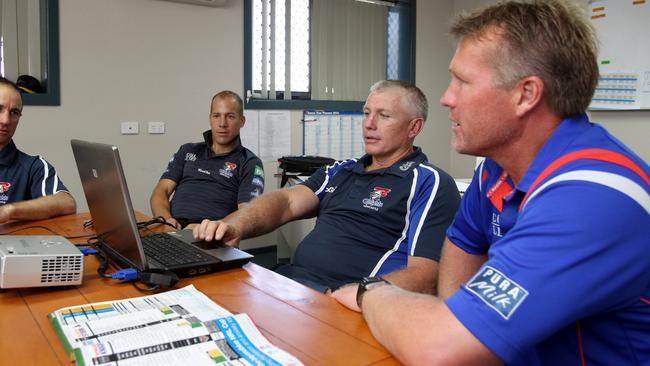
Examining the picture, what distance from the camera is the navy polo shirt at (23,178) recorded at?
225cm

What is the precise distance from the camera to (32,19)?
3270 millimetres

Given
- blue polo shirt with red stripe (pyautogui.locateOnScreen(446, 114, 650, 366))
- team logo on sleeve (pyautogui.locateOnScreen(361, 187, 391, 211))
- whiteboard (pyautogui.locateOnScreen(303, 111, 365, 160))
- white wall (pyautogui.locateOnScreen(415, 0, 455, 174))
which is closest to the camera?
blue polo shirt with red stripe (pyautogui.locateOnScreen(446, 114, 650, 366))

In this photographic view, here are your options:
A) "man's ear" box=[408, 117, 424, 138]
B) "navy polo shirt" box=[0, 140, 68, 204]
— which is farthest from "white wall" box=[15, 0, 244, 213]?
"man's ear" box=[408, 117, 424, 138]

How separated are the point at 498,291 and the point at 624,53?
350cm

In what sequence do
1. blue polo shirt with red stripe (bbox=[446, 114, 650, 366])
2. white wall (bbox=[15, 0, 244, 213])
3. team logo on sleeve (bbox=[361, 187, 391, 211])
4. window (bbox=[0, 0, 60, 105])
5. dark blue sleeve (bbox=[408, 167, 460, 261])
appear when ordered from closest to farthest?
blue polo shirt with red stripe (bbox=[446, 114, 650, 366]), dark blue sleeve (bbox=[408, 167, 460, 261]), team logo on sleeve (bbox=[361, 187, 391, 211]), window (bbox=[0, 0, 60, 105]), white wall (bbox=[15, 0, 244, 213])

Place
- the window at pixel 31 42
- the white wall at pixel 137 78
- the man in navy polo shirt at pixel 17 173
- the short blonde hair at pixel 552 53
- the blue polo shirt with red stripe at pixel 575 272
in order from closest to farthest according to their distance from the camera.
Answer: the blue polo shirt with red stripe at pixel 575 272 < the short blonde hair at pixel 552 53 < the man in navy polo shirt at pixel 17 173 < the window at pixel 31 42 < the white wall at pixel 137 78

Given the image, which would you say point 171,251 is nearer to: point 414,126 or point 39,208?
point 39,208

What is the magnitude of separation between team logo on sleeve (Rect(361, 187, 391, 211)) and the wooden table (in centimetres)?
63

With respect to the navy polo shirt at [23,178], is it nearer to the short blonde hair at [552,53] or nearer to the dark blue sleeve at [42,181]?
the dark blue sleeve at [42,181]

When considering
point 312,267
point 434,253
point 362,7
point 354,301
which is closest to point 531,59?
point 354,301

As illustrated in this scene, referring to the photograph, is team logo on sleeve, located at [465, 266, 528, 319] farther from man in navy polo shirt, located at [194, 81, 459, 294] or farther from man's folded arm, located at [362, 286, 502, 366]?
man in navy polo shirt, located at [194, 81, 459, 294]

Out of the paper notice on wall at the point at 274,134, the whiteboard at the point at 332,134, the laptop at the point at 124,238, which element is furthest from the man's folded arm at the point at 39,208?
the whiteboard at the point at 332,134

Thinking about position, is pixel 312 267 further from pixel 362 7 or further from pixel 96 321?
pixel 362 7

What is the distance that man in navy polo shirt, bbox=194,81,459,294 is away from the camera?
5.60 feet
